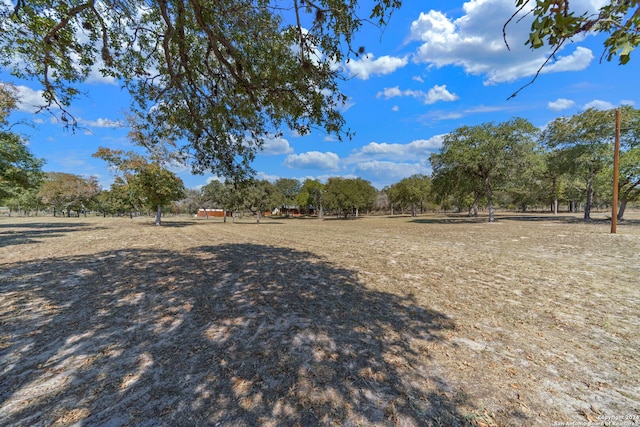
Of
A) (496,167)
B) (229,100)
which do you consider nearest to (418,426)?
(229,100)

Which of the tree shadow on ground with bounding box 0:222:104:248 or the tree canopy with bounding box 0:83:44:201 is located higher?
the tree canopy with bounding box 0:83:44:201

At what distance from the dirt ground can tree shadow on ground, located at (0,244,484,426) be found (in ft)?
0.06

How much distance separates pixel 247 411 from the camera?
2.30 meters

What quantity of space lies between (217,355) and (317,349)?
1271 mm

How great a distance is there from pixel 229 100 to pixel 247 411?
6.77 metres

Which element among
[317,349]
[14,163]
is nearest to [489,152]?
[317,349]

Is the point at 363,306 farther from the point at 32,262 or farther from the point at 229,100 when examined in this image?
the point at 32,262

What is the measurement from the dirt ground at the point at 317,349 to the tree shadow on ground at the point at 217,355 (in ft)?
0.06

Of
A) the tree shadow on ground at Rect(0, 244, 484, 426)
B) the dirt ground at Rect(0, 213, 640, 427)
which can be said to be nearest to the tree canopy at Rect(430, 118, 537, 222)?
the dirt ground at Rect(0, 213, 640, 427)

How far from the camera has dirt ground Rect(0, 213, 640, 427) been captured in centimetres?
234

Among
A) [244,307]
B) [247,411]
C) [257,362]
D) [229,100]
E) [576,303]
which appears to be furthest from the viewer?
[229,100]

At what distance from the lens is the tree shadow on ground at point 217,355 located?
2.31m

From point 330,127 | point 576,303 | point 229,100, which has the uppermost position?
point 229,100

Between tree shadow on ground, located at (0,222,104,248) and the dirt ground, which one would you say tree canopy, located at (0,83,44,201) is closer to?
tree shadow on ground, located at (0,222,104,248)
